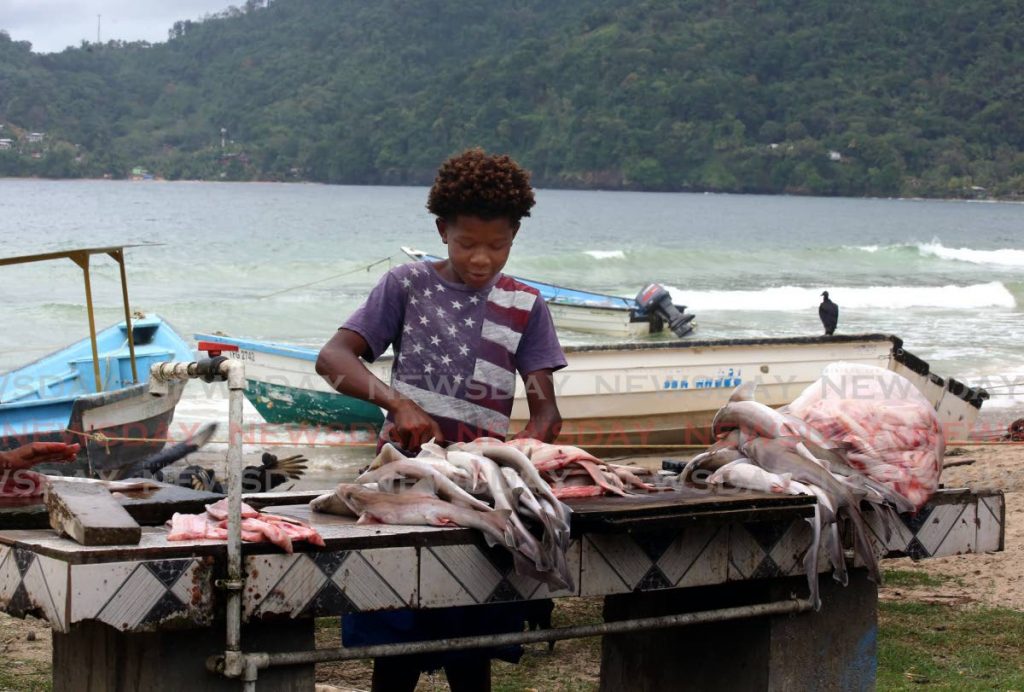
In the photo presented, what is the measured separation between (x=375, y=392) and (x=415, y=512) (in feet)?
1.81

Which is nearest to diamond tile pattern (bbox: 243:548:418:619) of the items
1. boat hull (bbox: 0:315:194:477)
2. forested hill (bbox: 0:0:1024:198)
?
boat hull (bbox: 0:315:194:477)

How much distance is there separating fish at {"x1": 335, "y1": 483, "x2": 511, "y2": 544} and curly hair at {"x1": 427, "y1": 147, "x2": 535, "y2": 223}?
94cm

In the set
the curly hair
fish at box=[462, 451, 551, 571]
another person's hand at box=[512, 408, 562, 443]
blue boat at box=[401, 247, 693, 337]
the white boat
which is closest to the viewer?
fish at box=[462, 451, 551, 571]

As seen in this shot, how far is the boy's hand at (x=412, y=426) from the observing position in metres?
3.83

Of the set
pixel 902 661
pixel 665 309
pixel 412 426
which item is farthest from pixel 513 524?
pixel 665 309

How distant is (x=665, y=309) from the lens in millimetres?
23391

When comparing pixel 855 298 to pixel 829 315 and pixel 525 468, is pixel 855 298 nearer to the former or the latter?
pixel 829 315

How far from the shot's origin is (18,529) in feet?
11.6

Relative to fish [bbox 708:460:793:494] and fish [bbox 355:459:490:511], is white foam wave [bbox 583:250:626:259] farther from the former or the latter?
fish [bbox 355:459:490:511]

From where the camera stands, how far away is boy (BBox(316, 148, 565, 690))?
3.89 m

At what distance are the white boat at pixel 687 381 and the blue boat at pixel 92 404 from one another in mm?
886

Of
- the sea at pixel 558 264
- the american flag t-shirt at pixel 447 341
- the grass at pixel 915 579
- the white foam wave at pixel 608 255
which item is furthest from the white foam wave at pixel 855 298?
the american flag t-shirt at pixel 447 341

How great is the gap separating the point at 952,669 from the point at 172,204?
7921 centimetres

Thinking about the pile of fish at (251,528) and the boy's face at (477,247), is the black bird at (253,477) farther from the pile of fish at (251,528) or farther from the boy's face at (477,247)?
the pile of fish at (251,528)
